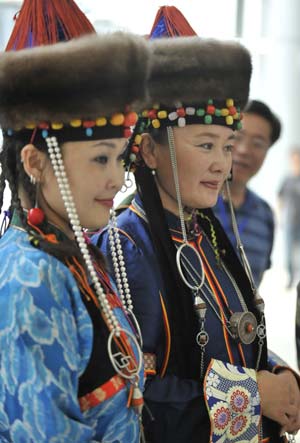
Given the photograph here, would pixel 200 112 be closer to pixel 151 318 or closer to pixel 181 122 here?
pixel 181 122

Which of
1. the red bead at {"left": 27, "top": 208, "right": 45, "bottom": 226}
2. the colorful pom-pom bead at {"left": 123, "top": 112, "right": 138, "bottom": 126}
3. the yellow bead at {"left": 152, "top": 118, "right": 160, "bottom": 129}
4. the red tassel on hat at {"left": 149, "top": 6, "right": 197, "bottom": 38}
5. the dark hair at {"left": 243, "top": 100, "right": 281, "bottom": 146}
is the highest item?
the red tassel on hat at {"left": 149, "top": 6, "right": 197, "bottom": 38}

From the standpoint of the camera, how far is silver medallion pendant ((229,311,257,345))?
5.51ft

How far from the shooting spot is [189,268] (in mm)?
1711

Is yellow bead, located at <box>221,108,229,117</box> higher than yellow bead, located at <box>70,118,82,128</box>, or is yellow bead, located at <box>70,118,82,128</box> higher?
yellow bead, located at <box>70,118,82,128</box>

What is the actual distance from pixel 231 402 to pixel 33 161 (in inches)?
29.8

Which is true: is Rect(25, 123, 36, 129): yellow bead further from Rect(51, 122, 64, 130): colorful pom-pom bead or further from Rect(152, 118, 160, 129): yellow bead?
Rect(152, 118, 160, 129): yellow bead

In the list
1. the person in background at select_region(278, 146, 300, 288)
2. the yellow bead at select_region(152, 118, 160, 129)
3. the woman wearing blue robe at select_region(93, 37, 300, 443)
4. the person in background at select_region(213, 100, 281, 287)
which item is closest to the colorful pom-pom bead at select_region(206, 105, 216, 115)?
the woman wearing blue robe at select_region(93, 37, 300, 443)

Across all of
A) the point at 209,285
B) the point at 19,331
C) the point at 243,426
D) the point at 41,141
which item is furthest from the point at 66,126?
the point at 243,426

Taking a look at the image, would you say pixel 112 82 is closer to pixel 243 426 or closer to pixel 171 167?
pixel 171 167

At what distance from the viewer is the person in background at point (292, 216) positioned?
659 cm

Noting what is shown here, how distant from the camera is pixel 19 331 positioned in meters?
1.13

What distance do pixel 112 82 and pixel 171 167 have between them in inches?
19.4

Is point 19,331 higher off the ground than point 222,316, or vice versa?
point 19,331

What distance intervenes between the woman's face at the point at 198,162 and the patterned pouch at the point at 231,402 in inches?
16.6
